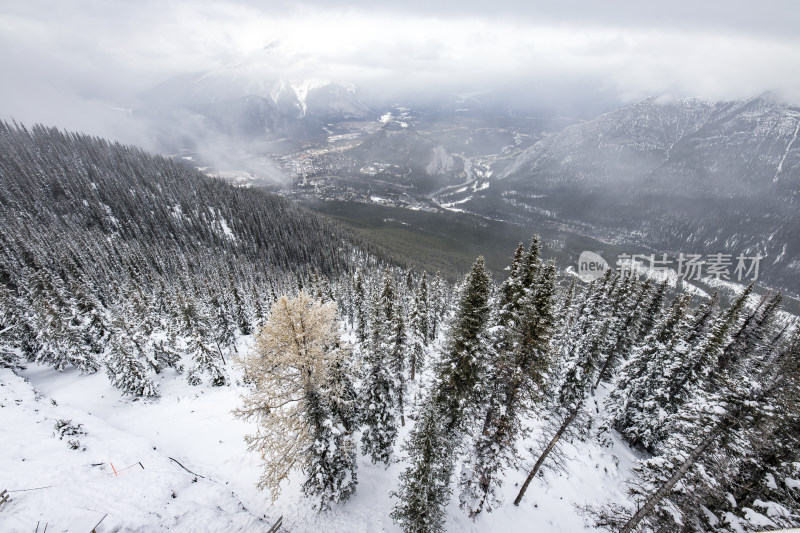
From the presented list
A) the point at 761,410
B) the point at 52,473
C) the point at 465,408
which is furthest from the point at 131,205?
the point at 761,410

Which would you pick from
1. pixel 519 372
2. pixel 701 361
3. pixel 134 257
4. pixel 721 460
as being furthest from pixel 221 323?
pixel 134 257

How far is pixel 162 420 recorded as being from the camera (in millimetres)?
26750

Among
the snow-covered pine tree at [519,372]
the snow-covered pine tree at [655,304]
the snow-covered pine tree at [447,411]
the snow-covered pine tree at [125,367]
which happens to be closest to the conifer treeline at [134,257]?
the snow-covered pine tree at [125,367]

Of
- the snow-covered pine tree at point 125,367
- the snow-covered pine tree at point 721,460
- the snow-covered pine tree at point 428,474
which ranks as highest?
the snow-covered pine tree at point 721,460

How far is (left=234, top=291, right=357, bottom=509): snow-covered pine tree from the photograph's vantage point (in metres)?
13.7

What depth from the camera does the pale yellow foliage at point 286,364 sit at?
13.6 m

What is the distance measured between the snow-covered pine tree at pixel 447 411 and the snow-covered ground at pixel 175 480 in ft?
19.6

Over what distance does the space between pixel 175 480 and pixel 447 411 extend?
16446 mm

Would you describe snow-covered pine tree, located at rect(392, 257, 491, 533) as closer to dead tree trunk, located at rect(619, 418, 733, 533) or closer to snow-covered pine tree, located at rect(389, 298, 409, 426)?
snow-covered pine tree, located at rect(389, 298, 409, 426)

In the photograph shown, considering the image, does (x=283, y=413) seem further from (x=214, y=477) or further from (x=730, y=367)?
(x=730, y=367)

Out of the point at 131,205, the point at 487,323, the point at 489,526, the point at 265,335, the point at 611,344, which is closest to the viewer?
the point at 265,335

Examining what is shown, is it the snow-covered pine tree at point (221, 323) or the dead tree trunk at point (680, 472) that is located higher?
the dead tree trunk at point (680, 472)

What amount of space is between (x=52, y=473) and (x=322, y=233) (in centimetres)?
14805

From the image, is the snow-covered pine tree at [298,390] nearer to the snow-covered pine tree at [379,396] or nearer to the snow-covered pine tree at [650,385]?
the snow-covered pine tree at [379,396]
